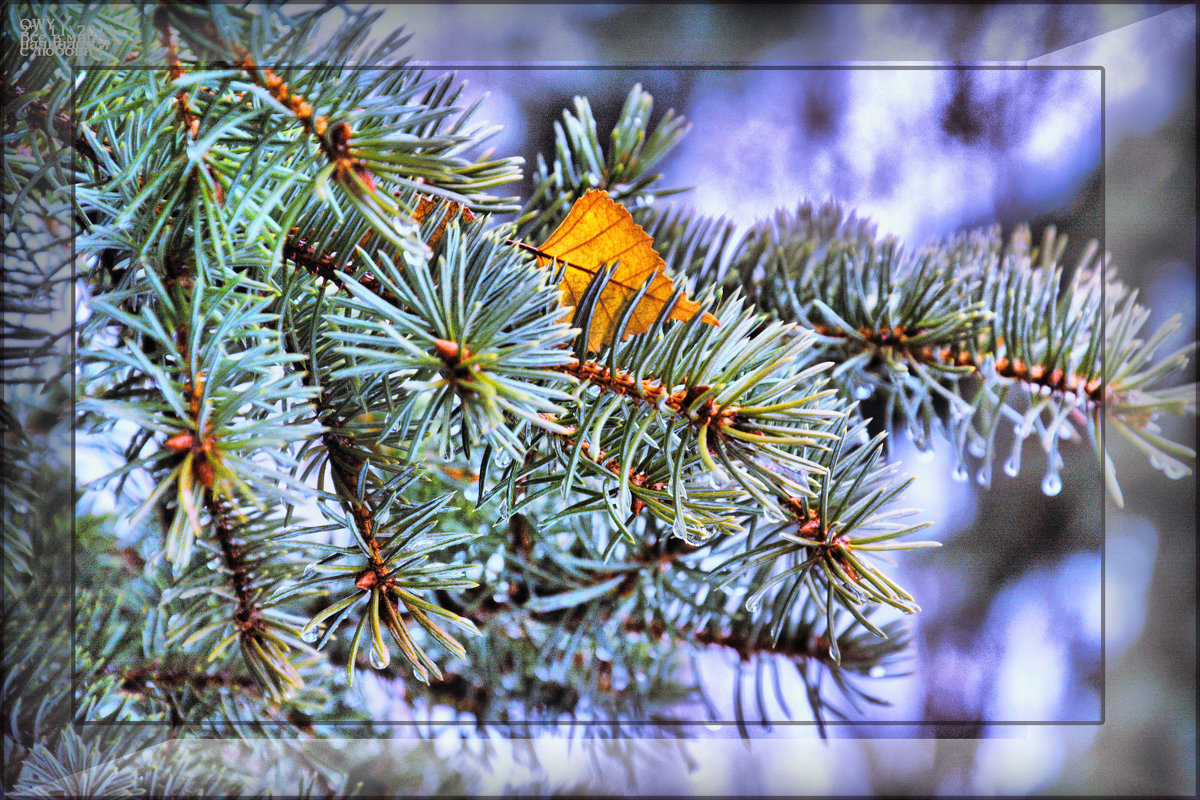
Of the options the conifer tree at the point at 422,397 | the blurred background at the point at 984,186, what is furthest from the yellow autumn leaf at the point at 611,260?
the blurred background at the point at 984,186

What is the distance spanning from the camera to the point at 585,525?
0.82 feet

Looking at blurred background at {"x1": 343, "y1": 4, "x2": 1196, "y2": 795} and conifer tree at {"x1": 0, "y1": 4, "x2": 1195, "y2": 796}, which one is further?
blurred background at {"x1": 343, "y1": 4, "x2": 1196, "y2": 795}

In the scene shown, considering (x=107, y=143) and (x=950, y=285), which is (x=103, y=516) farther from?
(x=950, y=285)

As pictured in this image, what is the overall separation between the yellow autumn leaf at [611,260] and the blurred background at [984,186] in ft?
0.35

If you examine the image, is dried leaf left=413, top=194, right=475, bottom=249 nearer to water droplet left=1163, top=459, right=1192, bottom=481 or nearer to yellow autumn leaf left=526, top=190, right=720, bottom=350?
yellow autumn leaf left=526, top=190, right=720, bottom=350

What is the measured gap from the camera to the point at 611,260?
0.14 m

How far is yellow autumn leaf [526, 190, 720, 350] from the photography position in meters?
0.14

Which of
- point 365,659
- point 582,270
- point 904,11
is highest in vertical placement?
point 904,11

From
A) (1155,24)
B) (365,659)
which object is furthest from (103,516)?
(1155,24)

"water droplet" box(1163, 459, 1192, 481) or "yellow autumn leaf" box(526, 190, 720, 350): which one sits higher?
"yellow autumn leaf" box(526, 190, 720, 350)

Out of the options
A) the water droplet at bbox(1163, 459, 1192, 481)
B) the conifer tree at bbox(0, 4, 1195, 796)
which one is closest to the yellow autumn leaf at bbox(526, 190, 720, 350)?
the conifer tree at bbox(0, 4, 1195, 796)

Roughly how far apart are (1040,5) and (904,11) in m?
0.06

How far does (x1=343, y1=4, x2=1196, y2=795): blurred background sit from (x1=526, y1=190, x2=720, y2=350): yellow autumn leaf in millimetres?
107

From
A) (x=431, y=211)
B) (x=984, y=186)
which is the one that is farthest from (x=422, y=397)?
(x=984, y=186)
